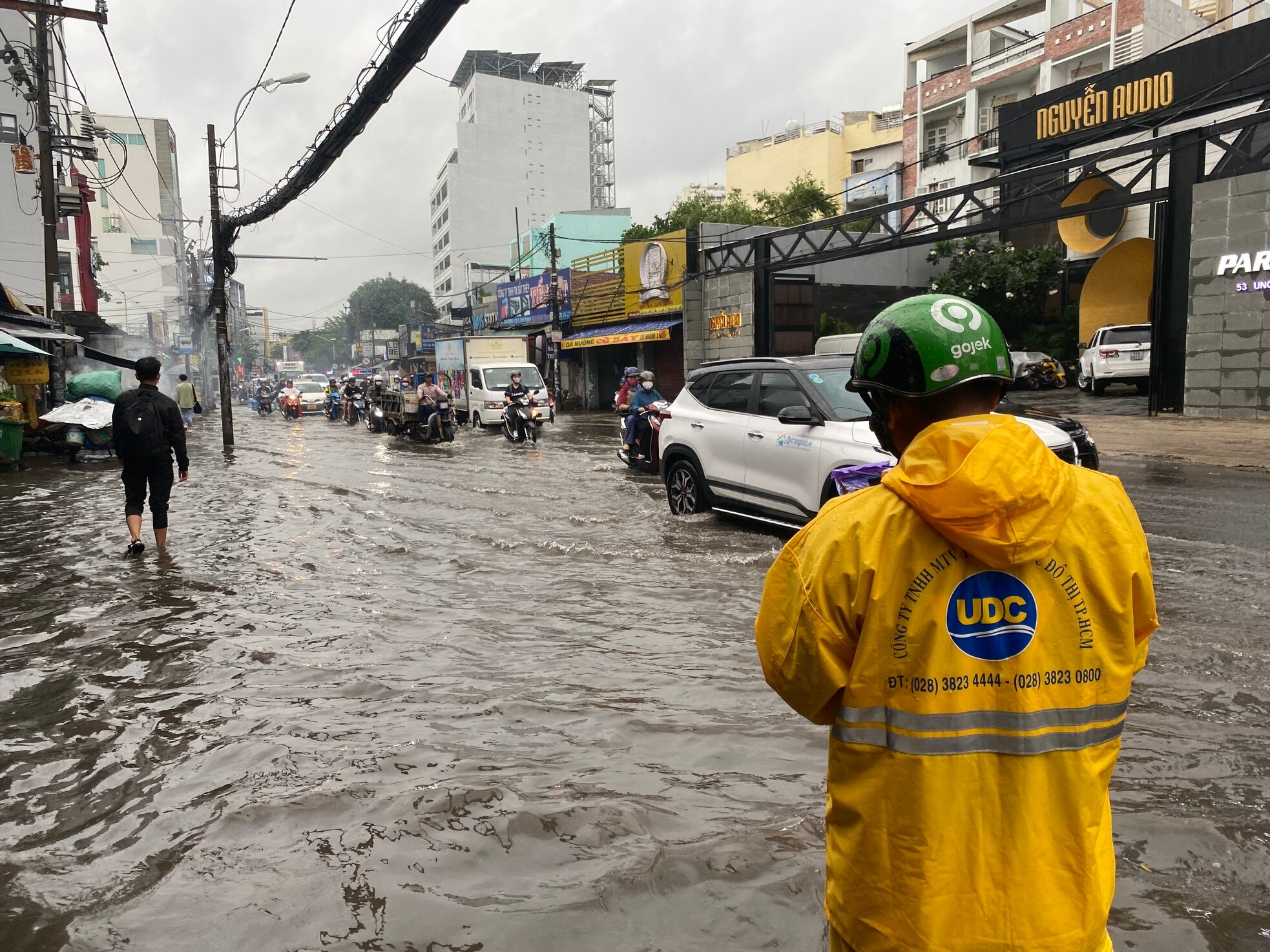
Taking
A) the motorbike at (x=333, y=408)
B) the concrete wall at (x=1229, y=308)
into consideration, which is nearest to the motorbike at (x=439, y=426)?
the motorbike at (x=333, y=408)

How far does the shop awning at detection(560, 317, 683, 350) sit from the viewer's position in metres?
31.0

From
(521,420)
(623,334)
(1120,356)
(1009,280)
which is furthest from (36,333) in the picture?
(1009,280)

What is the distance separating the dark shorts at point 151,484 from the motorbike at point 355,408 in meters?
24.9

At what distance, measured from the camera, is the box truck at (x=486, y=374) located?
1054 inches

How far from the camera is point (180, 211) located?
73812 mm

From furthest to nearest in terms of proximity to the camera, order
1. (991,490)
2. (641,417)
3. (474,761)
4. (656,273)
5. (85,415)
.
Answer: (656,273) → (85,415) → (641,417) → (474,761) → (991,490)

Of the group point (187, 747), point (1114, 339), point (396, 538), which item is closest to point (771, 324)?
point (1114, 339)

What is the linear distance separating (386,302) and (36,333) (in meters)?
83.5

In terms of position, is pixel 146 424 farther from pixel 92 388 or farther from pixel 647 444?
pixel 92 388

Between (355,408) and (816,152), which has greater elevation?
(816,152)

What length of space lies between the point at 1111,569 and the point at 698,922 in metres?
1.82

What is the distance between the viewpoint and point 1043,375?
26.4 meters

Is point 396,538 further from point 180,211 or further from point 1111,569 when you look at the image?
point 180,211

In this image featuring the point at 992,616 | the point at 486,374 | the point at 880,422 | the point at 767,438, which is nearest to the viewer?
the point at 992,616
